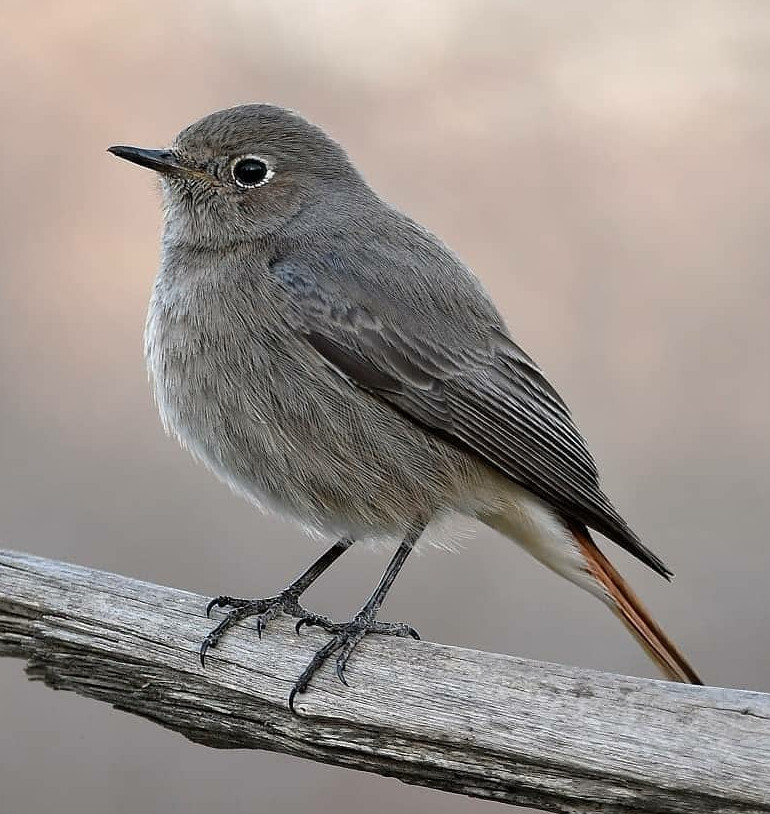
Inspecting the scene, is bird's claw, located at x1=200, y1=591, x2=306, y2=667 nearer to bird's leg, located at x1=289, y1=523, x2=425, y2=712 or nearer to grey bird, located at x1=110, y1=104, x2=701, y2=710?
grey bird, located at x1=110, y1=104, x2=701, y2=710

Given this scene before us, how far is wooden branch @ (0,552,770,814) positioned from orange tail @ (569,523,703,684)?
66 centimetres

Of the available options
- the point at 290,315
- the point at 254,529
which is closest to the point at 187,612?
the point at 290,315

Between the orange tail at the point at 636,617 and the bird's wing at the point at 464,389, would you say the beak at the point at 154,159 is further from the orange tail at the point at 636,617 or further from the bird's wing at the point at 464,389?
the orange tail at the point at 636,617

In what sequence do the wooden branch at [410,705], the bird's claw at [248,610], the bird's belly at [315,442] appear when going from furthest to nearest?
1. the bird's belly at [315,442]
2. the bird's claw at [248,610]
3. the wooden branch at [410,705]

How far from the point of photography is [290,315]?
377 cm

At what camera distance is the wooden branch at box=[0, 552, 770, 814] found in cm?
292

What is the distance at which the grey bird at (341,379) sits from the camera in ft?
12.2

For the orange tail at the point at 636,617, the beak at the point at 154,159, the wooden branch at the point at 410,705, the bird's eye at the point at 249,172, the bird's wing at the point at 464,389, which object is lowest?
the wooden branch at the point at 410,705

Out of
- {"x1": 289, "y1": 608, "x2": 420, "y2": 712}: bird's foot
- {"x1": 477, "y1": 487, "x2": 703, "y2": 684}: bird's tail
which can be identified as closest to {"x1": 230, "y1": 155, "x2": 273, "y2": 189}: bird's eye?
{"x1": 477, "y1": 487, "x2": 703, "y2": 684}: bird's tail

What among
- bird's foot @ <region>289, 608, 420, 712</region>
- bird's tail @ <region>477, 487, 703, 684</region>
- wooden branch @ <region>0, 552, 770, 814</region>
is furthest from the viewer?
bird's tail @ <region>477, 487, 703, 684</region>

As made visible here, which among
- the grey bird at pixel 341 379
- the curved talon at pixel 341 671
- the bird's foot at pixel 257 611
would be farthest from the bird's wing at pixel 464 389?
the curved talon at pixel 341 671

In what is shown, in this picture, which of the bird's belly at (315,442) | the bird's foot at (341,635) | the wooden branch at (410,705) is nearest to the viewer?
the wooden branch at (410,705)

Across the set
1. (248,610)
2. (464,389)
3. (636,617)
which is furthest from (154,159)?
(636,617)

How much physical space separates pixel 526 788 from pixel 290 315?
1.52 m
